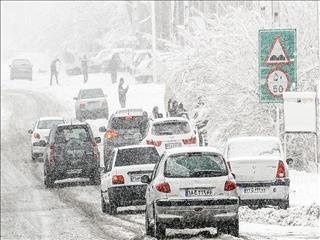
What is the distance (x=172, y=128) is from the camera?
29.3 m

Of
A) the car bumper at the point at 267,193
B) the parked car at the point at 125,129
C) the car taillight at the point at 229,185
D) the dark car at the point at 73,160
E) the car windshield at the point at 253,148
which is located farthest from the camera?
the parked car at the point at 125,129

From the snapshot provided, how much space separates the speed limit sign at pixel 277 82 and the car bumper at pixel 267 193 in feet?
11.4

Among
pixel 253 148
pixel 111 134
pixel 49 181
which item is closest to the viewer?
pixel 253 148

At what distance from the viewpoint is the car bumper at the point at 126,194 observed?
872 inches

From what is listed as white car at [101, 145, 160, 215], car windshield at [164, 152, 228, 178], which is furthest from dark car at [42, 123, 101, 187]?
car windshield at [164, 152, 228, 178]

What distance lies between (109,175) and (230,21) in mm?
13706

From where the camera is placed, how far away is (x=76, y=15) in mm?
104562

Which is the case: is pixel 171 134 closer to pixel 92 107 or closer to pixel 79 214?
pixel 79 214

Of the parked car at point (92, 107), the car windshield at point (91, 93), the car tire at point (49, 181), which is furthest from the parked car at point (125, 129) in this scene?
the car windshield at point (91, 93)

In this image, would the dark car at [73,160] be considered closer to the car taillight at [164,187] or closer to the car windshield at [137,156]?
the car windshield at [137,156]

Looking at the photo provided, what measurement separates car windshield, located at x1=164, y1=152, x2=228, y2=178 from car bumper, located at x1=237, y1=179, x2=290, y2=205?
11.9 feet

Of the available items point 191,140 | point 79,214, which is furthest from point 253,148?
point 191,140

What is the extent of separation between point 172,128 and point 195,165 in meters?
12.4

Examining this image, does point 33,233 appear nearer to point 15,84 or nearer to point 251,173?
point 251,173
